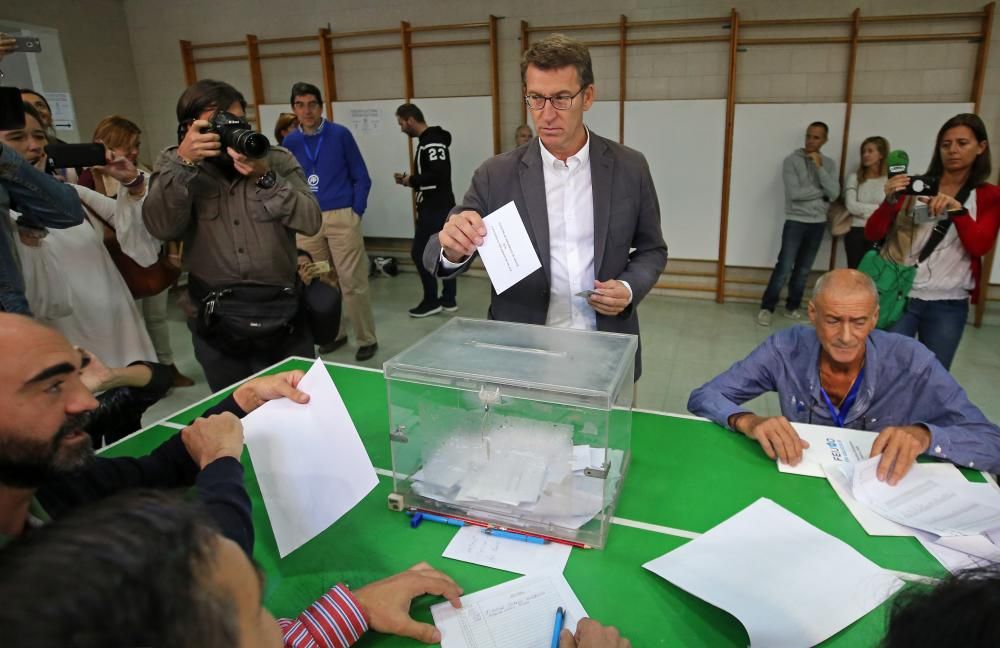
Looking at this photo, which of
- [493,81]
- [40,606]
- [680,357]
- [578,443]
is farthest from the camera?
[493,81]

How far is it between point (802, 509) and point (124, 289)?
264 centimetres

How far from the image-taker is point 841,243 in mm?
5016

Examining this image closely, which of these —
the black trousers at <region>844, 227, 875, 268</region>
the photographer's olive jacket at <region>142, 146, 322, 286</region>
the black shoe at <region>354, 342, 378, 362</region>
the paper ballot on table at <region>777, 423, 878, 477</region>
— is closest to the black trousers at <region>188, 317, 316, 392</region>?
the photographer's olive jacket at <region>142, 146, 322, 286</region>

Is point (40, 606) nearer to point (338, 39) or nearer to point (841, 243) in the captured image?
point (841, 243)

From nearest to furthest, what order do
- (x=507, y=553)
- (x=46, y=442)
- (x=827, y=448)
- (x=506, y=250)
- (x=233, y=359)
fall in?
(x=46, y=442) < (x=507, y=553) < (x=827, y=448) < (x=506, y=250) < (x=233, y=359)

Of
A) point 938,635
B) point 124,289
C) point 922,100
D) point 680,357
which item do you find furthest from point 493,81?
point 938,635

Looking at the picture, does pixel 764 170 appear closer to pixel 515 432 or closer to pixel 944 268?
pixel 944 268

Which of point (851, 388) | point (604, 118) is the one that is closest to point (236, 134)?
point (851, 388)

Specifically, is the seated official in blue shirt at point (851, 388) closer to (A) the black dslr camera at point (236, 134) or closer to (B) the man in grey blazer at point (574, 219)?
(B) the man in grey blazer at point (574, 219)

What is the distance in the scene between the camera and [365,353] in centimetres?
412

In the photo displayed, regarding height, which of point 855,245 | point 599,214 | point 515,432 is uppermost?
point 599,214

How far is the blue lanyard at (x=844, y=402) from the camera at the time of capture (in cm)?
157

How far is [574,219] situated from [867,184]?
149 inches

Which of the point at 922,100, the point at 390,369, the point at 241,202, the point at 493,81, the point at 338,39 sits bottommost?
the point at 390,369
